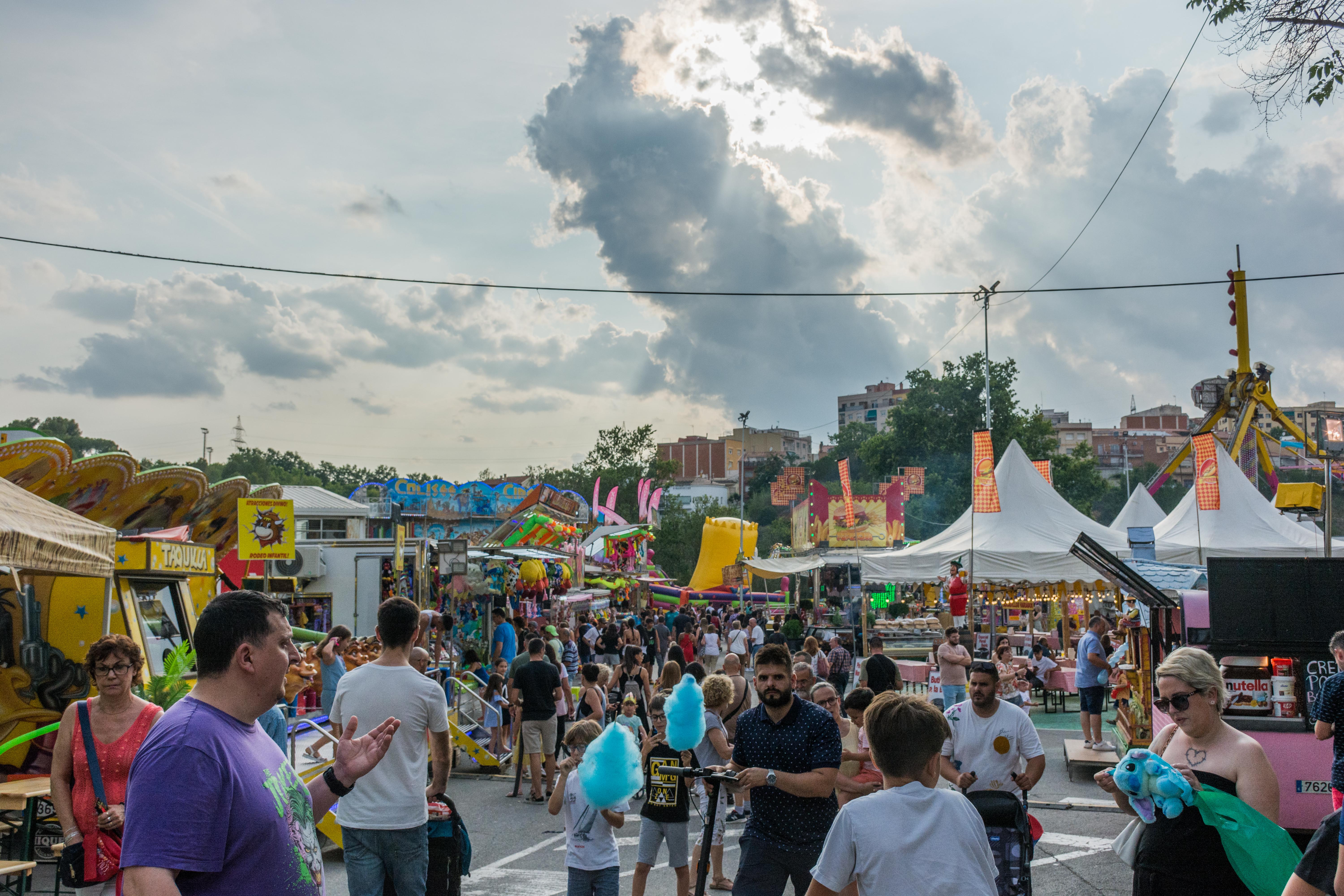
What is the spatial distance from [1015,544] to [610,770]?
1459cm

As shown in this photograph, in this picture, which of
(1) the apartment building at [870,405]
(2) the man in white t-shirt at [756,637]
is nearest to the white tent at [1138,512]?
(2) the man in white t-shirt at [756,637]

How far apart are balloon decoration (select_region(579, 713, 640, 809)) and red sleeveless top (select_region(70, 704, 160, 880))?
86.8 inches

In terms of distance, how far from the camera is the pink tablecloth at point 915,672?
18.1 m

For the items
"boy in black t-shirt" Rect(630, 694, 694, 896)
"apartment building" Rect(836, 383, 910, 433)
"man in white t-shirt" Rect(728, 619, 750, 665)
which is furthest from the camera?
"apartment building" Rect(836, 383, 910, 433)

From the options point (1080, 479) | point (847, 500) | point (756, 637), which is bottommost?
point (756, 637)

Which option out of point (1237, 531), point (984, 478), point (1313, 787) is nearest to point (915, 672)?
point (984, 478)

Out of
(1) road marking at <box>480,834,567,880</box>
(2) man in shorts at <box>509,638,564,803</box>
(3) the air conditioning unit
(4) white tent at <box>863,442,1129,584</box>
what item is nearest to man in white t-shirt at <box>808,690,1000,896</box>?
(1) road marking at <box>480,834,567,880</box>

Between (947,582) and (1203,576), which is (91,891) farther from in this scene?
(947,582)

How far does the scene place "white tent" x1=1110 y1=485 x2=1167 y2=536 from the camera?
2897 centimetres

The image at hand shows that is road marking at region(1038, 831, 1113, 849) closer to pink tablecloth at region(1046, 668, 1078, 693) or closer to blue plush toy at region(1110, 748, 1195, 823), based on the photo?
blue plush toy at region(1110, 748, 1195, 823)

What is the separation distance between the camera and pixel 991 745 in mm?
5484

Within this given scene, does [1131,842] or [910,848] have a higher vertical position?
[910,848]

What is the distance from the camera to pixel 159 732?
2.33m

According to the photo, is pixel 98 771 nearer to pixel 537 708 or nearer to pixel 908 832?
pixel 908 832
